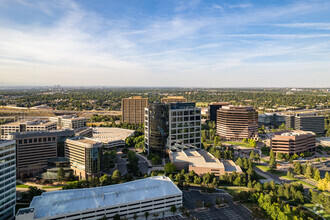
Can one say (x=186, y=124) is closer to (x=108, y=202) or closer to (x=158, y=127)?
(x=158, y=127)

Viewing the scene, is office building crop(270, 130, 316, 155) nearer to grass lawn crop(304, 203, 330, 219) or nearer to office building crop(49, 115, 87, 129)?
grass lawn crop(304, 203, 330, 219)

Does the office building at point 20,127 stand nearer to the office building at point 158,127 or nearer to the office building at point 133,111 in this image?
the office building at point 158,127

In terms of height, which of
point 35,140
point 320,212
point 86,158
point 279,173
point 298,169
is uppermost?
point 35,140

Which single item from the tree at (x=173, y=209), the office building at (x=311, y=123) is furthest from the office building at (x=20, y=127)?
the office building at (x=311, y=123)

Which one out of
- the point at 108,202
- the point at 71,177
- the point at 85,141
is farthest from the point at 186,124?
the point at 108,202

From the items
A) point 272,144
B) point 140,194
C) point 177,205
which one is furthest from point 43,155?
point 272,144

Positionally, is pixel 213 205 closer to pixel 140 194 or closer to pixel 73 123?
pixel 140 194
